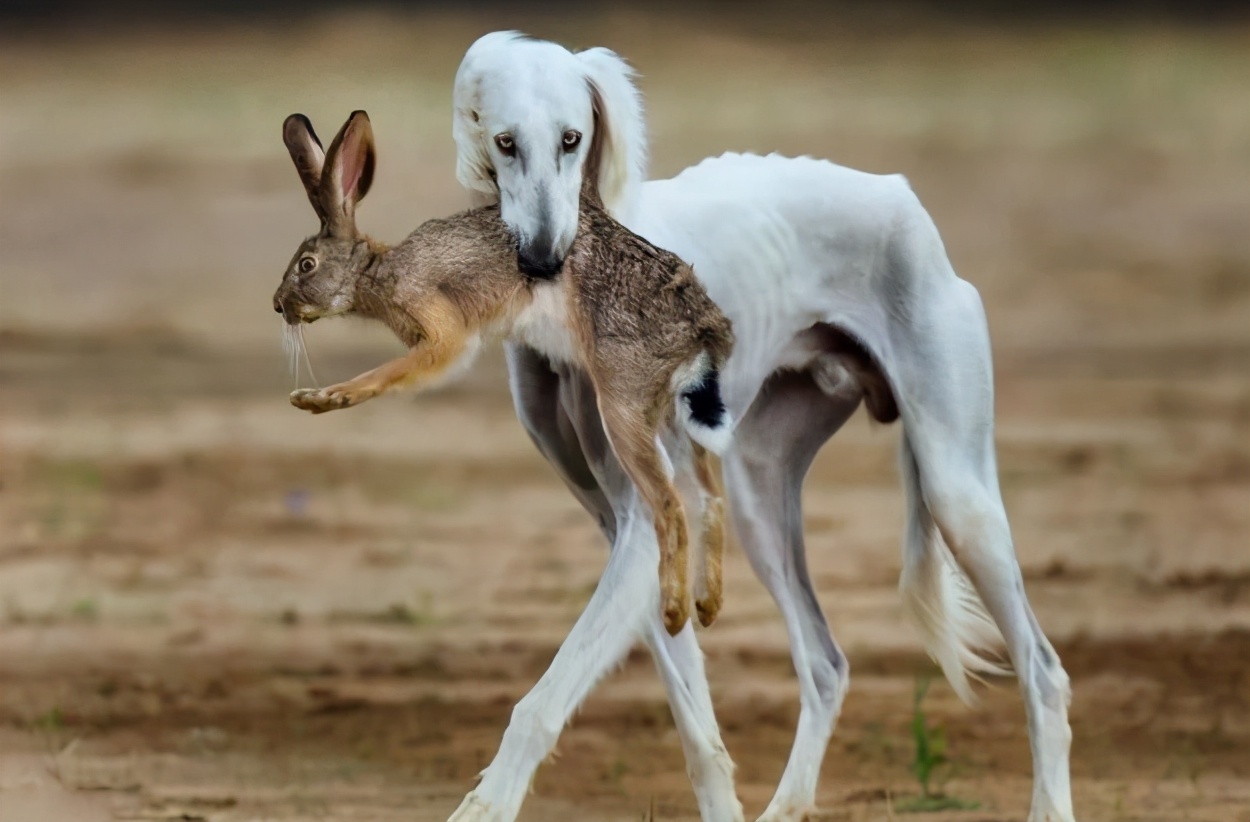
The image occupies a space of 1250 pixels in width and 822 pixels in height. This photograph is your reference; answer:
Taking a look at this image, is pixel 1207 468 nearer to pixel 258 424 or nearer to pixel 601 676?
pixel 258 424

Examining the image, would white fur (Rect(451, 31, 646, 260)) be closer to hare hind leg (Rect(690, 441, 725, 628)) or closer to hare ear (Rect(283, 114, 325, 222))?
hare ear (Rect(283, 114, 325, 222))

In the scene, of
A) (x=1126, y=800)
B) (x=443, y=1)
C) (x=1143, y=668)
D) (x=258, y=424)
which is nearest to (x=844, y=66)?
(x=443, y=1)

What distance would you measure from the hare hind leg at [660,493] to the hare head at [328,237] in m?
0.53

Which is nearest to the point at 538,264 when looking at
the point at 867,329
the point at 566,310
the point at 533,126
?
the point at 566,310

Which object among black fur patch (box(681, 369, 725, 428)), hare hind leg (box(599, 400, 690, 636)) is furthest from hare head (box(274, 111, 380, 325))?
black fur patch (box(681, 369, 725, 428))

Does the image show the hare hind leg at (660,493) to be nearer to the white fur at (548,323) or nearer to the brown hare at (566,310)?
the brown hare at (566,310)

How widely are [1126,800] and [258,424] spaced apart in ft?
20.9

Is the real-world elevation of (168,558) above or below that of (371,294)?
below

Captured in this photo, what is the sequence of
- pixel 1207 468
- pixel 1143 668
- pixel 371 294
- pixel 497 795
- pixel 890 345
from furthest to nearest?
1. pixel 1207 468
2. pixel 1143 668
3. pixel 890 345
4. pixel 497 795
5. pixel 371 294

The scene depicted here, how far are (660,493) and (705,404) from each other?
18cm

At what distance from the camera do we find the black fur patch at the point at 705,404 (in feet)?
10.6

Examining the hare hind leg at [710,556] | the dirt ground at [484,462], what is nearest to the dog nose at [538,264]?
the hare hind leg at [710,556]

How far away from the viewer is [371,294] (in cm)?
322

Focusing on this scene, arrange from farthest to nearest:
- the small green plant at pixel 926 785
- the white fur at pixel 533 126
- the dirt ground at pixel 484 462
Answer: the dirt ground at pixel 484 462, the small green plant at pixel 926 785, the white fur at pixel 533 126
